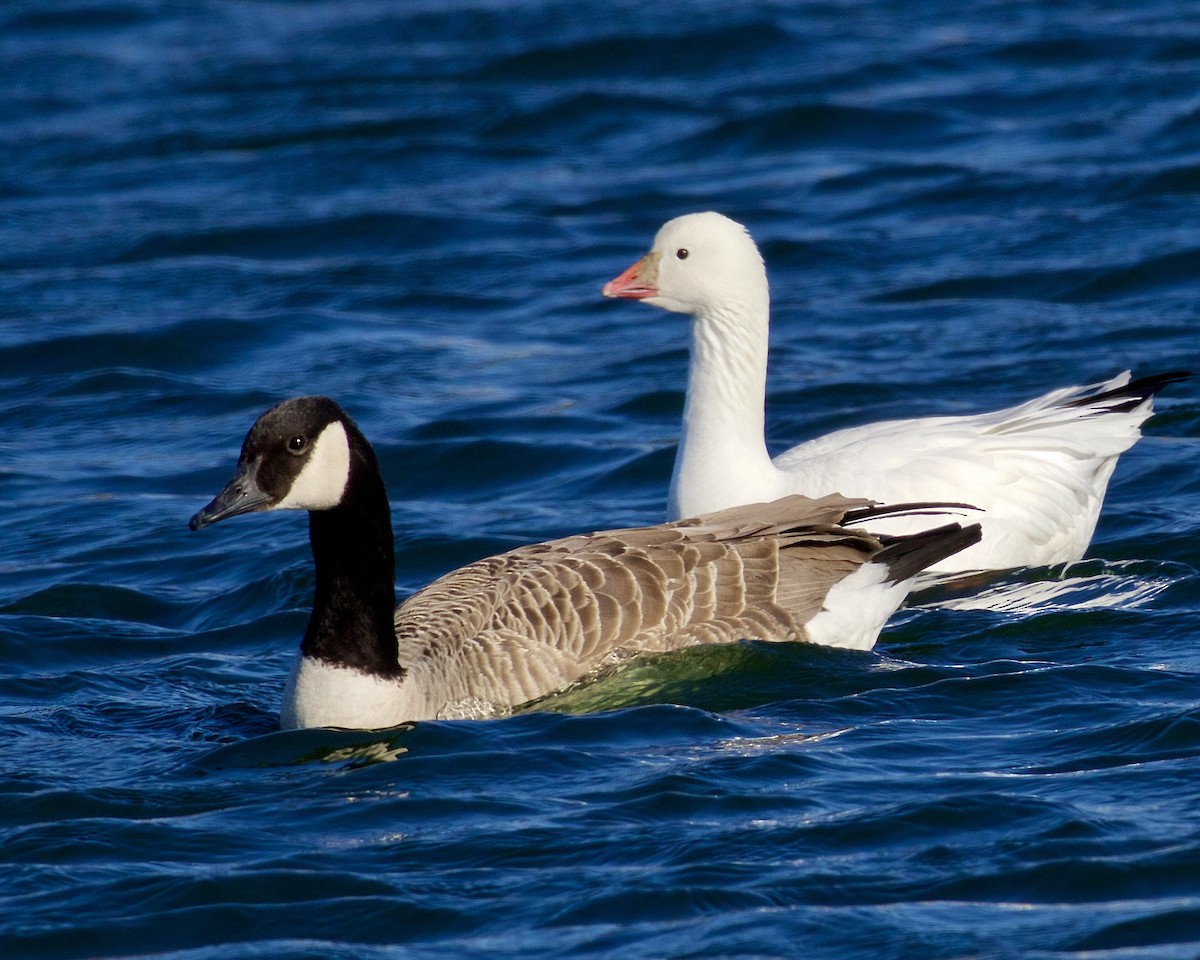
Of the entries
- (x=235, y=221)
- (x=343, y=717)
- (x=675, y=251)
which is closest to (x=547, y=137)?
(x=235, y=221)

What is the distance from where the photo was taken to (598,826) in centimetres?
689

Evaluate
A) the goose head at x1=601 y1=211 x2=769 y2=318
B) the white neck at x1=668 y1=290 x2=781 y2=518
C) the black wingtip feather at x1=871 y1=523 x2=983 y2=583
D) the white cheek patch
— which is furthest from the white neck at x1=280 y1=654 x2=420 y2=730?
the goose head at x1=601 y1=211 x2=769 y2=318

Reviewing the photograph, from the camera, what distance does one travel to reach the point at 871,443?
9.90 metres

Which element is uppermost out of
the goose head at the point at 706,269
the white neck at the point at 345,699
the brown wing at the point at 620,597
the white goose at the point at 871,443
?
the goose head at the point at 706,269

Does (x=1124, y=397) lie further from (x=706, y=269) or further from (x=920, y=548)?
(x=706, y=269)

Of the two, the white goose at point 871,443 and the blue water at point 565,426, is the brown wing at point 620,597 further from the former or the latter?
the white goose at point 871,443

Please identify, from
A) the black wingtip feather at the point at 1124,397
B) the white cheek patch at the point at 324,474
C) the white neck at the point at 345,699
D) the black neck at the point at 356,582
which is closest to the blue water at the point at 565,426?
the white neck at the point at 345,699

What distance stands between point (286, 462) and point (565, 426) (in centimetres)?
592

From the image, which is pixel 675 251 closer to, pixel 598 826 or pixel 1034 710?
pixel 1034 710

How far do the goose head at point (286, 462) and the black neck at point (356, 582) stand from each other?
113mm

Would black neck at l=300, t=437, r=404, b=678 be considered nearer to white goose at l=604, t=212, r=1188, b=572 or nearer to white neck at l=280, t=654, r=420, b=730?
white neck at l=280, t=654, r=420, b=730

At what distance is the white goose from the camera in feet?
32.0

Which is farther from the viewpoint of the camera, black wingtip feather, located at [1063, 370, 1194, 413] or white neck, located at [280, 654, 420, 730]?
black wingtip feather, located at [1063, 370, 1194, 413]

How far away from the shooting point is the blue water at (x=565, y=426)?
21.4ft
